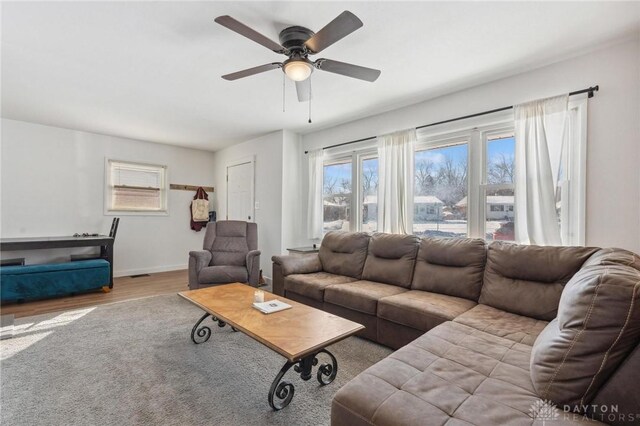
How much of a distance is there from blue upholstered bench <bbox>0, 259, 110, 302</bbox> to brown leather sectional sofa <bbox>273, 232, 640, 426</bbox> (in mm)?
3176

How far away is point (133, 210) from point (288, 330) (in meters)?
4.98

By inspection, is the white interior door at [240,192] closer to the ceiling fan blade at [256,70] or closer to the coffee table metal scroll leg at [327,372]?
the ceiling fan blade at [256,70]

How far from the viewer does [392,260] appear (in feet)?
10.2

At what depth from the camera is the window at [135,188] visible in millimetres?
5211

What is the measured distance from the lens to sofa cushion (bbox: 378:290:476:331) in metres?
2.15

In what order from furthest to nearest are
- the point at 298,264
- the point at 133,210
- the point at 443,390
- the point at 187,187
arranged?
the point at 187,187 < the point at 133,210 < the point at 298,264 < the point at 443,390

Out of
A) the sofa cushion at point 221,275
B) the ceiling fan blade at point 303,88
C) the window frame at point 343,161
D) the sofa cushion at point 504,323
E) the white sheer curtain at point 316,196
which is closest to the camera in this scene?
the sofa cushion at point 504,323

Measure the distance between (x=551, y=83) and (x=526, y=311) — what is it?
203cm

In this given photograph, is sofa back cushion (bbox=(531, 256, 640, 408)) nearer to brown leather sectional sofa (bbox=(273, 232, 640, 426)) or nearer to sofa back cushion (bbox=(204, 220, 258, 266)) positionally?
brown leather sectional sofa (bbox=(273, 232, 640, 426))

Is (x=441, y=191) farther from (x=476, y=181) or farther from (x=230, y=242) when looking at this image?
(x=230, y=242)

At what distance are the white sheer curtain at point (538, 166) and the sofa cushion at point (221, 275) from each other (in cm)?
318

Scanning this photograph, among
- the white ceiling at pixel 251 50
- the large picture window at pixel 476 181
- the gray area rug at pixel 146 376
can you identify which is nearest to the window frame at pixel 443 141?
the large picture window at pixel 476 181

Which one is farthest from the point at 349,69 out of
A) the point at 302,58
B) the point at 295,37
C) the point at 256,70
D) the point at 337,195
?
the point at 337,195

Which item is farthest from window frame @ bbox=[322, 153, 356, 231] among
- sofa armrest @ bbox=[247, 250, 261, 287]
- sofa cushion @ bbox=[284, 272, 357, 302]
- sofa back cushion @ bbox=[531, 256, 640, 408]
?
sofa back cushion @ bbox=[531, 256, 640, 408]
